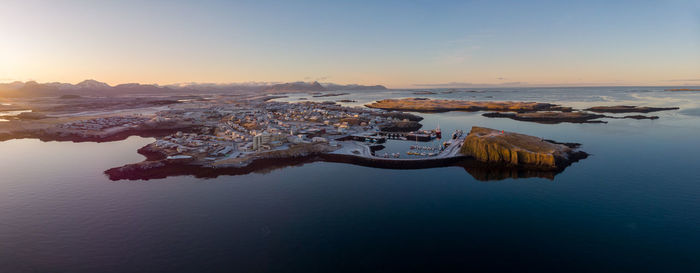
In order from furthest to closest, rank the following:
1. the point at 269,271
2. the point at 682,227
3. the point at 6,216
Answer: the point at 6,216
the point at 682,227
the point at 269,271

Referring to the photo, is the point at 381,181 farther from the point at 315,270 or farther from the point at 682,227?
the point at 682,227

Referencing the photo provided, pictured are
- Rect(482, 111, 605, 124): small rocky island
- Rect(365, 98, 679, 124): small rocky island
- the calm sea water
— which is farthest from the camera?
Rect(365, 98, 679, 124): small rocky island

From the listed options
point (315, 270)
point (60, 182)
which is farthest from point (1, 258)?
point (315, 270)

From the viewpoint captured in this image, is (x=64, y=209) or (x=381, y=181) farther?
(x=381, y=181)

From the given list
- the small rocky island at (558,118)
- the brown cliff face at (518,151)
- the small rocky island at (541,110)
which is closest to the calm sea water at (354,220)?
the brown cliff face at (518,151)

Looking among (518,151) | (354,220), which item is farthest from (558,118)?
(354,220)

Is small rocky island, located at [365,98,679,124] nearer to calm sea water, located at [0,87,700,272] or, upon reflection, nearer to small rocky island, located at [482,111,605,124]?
small rocky island, located at [482,111,605,124]

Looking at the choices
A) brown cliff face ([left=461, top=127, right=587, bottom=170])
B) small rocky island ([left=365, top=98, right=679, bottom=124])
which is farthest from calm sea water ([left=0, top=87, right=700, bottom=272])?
small rocky island ([left=365, top=98, right=679, bottom=124])
